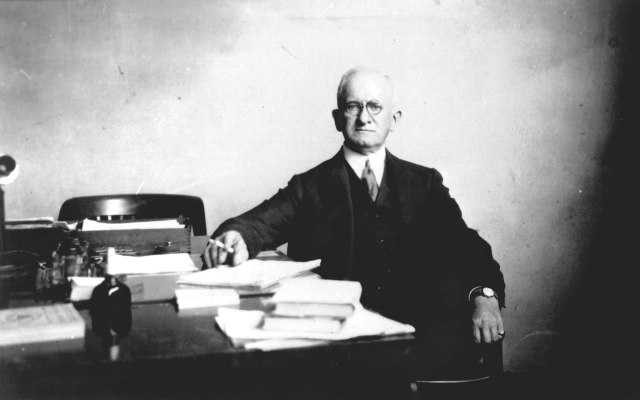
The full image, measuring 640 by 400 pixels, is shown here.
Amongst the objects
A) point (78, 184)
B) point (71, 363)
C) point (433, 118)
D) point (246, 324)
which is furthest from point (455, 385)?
point (78, 184)

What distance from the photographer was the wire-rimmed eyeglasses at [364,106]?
93.6 inches

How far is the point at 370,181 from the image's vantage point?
237 centimetres

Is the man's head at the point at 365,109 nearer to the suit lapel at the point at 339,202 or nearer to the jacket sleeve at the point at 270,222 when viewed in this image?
the suit lapel at the point at 339,202

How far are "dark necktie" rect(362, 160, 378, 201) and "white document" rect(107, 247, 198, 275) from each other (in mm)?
739

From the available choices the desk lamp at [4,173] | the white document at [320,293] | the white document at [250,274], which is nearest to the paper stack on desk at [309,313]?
the white document at [320,293]

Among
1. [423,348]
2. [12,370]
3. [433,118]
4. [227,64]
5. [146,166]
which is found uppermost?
[227,64]

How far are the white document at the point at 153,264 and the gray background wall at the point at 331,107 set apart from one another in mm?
1260

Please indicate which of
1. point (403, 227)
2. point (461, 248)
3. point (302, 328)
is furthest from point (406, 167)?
point (302, 328)

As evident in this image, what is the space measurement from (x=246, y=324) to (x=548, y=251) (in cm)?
252

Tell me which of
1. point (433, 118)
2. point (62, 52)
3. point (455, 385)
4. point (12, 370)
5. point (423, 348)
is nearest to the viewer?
point (12, 370)

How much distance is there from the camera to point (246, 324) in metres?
1.33

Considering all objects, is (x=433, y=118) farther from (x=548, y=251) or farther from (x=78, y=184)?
(x=78, y=184)

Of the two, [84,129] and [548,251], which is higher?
[84,129]

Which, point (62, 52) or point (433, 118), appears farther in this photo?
point (433, 118)
